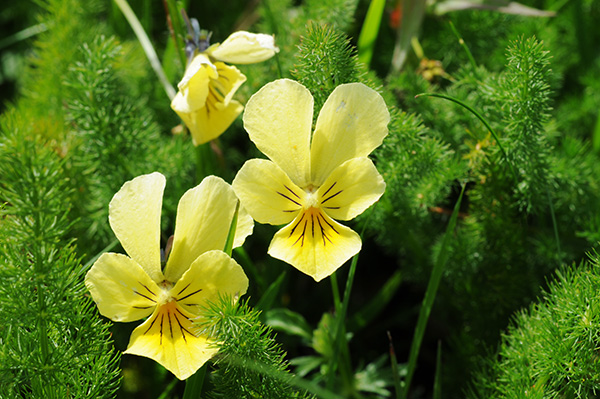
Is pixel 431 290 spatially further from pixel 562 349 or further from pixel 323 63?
pixel 323 63

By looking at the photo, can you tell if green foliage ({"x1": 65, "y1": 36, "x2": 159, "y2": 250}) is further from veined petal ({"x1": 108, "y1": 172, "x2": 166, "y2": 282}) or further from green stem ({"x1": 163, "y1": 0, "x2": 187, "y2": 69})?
veined petal ({"x1": 108, "y1": 172, "x2": 166, "y2": 282})

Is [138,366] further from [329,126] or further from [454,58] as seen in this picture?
[454,58]

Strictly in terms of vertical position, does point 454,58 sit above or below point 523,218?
above

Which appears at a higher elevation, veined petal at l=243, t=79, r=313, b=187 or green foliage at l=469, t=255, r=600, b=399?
→ veined petal at l=243, t=79, r=313, b=187

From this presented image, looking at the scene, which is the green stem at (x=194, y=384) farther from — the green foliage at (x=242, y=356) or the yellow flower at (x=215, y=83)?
the yellow flower at (x=215, y=83)

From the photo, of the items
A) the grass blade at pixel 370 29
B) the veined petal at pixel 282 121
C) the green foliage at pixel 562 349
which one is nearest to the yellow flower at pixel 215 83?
the veined petal at pixel 282 121

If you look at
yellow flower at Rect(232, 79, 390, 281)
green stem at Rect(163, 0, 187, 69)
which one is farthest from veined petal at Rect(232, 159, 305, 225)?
green stem at Rect(163, 0, 187, 69)

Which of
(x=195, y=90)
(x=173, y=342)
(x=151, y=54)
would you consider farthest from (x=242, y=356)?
(x=151, y=54)

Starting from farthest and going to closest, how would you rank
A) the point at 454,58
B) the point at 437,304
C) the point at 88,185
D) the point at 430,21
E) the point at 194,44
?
the point at 430,21
the point at 454,58
the point at 437,304
the point at 88,185
the point at 194,44

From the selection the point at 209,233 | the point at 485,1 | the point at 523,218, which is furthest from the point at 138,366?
the point at 485,1
